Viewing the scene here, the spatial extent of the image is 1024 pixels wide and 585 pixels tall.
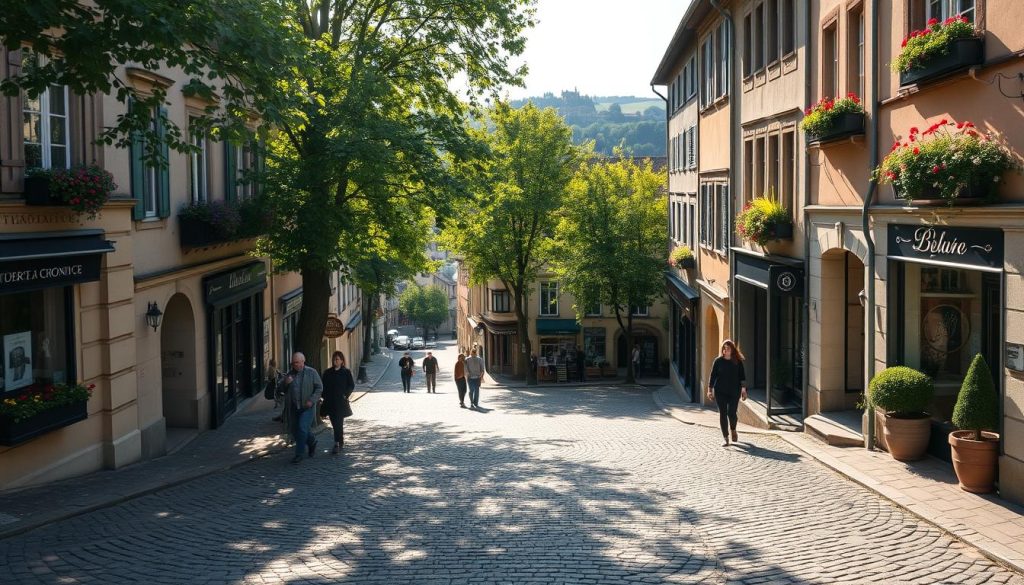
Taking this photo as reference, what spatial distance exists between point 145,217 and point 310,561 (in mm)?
9218

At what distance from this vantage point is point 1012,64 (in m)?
10.2

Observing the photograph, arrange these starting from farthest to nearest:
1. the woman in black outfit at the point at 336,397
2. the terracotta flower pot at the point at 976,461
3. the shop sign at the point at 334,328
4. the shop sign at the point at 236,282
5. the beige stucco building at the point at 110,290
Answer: the shop sign at the point at 334,328
the shop sign at the point at 236,282
the woman in black outfit at the point at 336,397
the beige stucco building at the point at 110,290
the terracotta flower pot at the point at 976,461

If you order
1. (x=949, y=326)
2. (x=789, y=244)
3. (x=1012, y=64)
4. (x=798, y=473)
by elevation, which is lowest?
(x=798, y=473)

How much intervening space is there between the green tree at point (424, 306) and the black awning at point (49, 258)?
391ft

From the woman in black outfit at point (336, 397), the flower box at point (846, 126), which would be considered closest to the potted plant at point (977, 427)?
the flower box at point (846, 126)

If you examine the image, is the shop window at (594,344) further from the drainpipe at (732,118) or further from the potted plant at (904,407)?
the potted plant at (904,407)

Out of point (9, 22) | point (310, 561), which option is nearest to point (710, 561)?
point (310, 561)

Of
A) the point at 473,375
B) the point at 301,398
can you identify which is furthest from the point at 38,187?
the point at 473,375

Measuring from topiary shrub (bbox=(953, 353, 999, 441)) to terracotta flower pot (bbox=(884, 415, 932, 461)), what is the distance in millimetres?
1826

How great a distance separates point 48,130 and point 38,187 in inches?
45.5

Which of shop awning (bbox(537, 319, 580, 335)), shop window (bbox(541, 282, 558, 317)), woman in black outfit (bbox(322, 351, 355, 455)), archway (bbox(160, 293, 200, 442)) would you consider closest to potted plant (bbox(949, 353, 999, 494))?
woman in black outfit (bbox(322, 351, 355, 455))

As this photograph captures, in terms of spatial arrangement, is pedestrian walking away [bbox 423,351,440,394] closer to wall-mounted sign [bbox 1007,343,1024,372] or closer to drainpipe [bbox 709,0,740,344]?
drainpipe [bbox 709,0,740,344]

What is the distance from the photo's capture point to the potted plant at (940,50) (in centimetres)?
1083

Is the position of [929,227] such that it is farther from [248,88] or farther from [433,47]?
[433,47]
